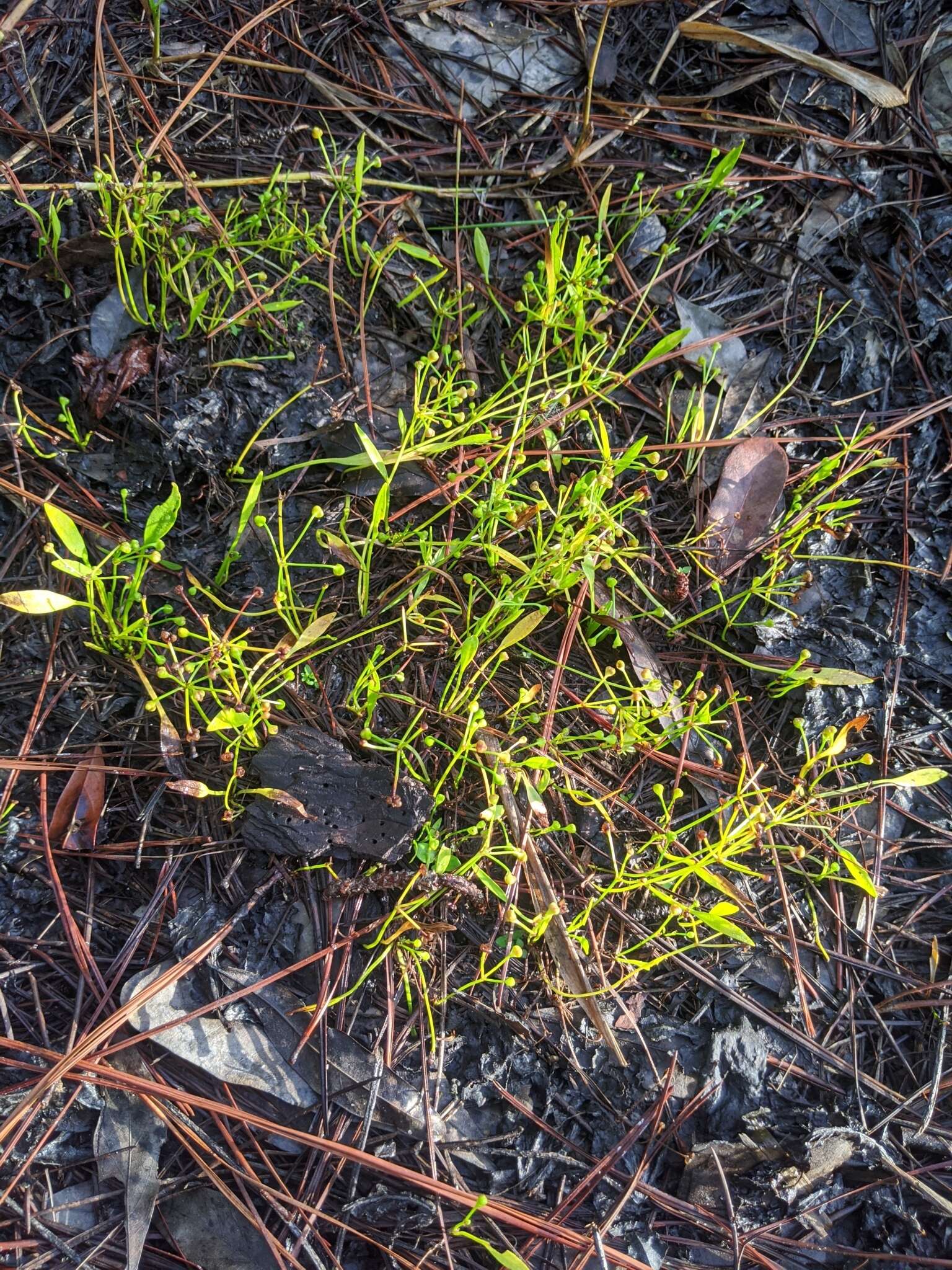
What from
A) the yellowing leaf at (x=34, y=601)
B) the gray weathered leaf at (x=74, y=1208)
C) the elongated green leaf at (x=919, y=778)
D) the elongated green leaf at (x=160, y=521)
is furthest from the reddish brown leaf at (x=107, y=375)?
the elongated green leaf at (x=919, y=778)

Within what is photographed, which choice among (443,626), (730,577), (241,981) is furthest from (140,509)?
(730,577)

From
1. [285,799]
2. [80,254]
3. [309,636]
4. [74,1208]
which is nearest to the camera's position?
[74,1208]

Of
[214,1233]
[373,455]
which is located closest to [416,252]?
[373,455]

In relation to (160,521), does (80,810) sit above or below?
below

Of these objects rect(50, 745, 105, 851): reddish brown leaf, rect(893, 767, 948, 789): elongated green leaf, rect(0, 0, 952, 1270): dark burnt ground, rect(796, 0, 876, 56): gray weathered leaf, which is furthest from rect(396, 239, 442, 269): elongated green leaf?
rect(893, 767, 948, 789): elongated green leaf

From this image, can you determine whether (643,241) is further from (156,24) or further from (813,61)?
(156,24)

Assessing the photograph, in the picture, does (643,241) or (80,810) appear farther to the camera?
(643,241)
